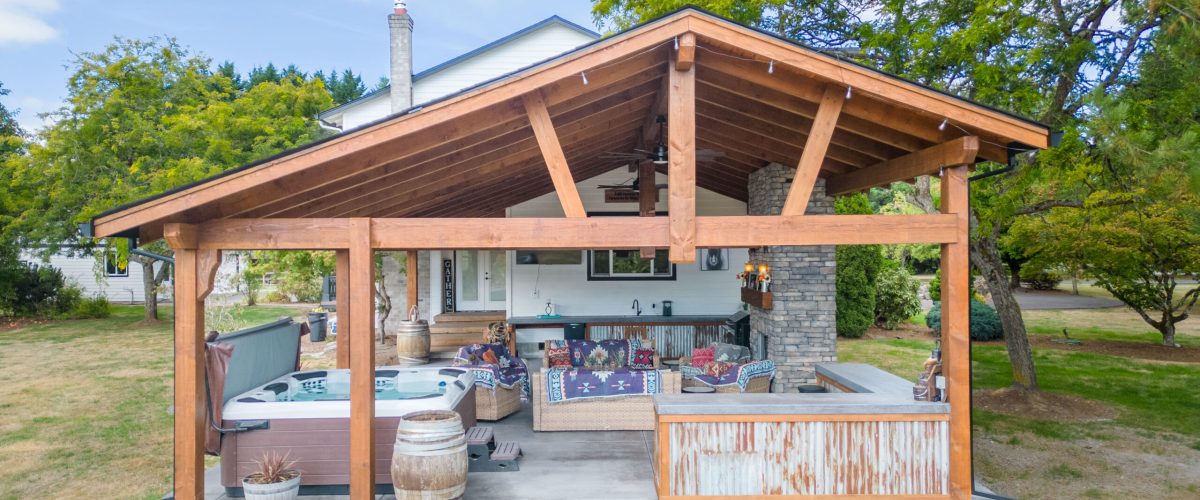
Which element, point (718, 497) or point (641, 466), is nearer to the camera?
point (718, 497)

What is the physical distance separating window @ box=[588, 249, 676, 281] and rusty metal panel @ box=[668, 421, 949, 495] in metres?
7.01

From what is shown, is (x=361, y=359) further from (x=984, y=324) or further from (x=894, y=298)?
(x=894, y=298)

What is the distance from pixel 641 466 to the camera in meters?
6.07

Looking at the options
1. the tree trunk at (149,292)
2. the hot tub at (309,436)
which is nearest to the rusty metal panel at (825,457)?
the hot tub at (309,436)

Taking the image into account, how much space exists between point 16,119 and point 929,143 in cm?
3277

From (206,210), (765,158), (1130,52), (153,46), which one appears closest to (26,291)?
(153,46)

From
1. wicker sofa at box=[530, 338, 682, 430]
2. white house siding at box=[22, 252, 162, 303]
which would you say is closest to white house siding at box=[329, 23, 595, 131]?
wicker sofa at box=[530, 338, 682, 430]

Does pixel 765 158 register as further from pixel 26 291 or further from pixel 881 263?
pixel 26 291

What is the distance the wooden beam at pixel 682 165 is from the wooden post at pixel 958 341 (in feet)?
6.47

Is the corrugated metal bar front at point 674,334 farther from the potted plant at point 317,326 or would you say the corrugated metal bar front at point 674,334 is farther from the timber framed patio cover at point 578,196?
the potted plant at point 317,326

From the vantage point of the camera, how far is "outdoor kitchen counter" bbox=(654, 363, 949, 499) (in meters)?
5.23

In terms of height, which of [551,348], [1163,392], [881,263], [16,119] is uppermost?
[16,119]

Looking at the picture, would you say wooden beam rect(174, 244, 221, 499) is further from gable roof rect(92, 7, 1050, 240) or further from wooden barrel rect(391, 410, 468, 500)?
wooden barrel rect(391, 410, 468, 500)

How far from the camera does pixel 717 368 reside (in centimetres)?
779
